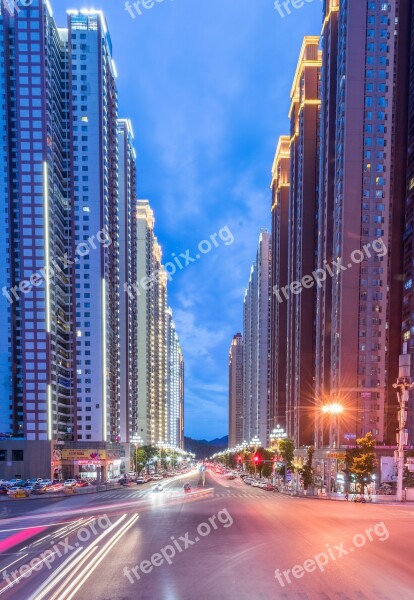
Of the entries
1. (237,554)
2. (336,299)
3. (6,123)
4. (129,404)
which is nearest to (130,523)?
(237,554)

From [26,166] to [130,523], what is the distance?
76.2 metres

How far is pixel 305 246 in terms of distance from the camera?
419 ft

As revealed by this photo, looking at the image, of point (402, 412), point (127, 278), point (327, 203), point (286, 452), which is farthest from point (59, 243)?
point (402, 412)

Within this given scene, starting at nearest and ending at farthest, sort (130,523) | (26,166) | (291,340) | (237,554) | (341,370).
A: 1. (237,554)
2. (130,523)
3. (341,370)
4. (26,166)
5. (291,340)

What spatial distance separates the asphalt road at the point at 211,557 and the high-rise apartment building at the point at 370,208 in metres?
50.8

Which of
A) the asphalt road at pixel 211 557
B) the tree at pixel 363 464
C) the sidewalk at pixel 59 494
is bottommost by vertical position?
the sidewalk at pixel 59 494

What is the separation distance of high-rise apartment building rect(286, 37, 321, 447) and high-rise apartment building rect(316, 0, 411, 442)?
117 feet

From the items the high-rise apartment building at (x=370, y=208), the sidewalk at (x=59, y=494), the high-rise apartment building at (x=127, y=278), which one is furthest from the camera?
the high-rise apartment building at (x=127, y=278)

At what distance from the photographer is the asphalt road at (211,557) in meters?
17.3

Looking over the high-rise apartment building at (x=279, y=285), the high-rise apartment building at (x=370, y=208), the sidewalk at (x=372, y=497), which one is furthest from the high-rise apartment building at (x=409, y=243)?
the high-rise apartment building at (x=279, y=285)

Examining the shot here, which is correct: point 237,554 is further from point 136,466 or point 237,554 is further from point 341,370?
point 136,466

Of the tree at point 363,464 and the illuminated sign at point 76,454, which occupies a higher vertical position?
the tree at point 363,464

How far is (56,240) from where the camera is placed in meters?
96.9

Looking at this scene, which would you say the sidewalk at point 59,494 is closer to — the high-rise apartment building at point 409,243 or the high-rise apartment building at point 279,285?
the high-rise apartment building at point 409,243
